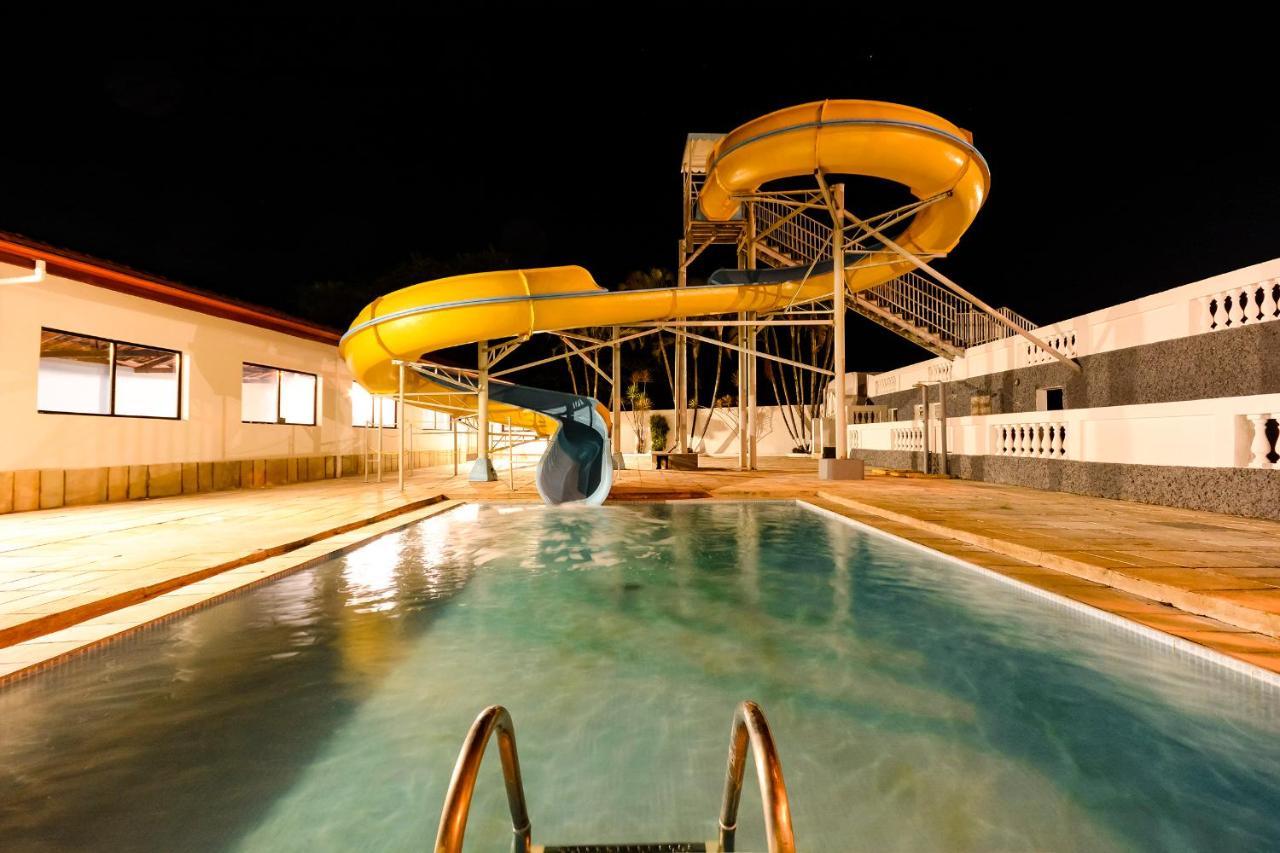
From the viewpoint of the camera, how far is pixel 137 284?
9.03 metres

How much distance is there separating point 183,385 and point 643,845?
12087 mm

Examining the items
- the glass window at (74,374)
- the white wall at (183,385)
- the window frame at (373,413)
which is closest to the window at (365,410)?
the window frame at (373,413)

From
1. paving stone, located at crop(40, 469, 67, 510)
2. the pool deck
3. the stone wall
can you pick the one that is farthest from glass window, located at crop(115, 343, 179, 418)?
the pool deck

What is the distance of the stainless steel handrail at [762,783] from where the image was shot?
1072 millimetres

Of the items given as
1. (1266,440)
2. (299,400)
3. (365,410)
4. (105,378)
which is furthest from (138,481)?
(1266,440)

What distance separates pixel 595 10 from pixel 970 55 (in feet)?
40.6

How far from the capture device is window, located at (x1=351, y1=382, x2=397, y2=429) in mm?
15133

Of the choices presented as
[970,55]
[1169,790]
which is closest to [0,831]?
[1169,790]

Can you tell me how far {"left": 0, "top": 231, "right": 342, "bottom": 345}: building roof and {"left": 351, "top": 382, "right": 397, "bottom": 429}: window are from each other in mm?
2905

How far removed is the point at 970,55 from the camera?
17.3 metres

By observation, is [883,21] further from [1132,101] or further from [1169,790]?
[1169,790]

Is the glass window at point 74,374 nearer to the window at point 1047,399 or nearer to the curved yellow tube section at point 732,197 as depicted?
the curved yellow tube section at point 732,197

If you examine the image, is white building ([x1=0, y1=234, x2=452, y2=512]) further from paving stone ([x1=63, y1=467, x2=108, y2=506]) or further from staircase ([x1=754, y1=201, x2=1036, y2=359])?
staircase ([x1=754, y1=201, x2=1036, y2=359])

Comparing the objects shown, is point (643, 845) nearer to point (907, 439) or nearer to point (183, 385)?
point (183, 385)
